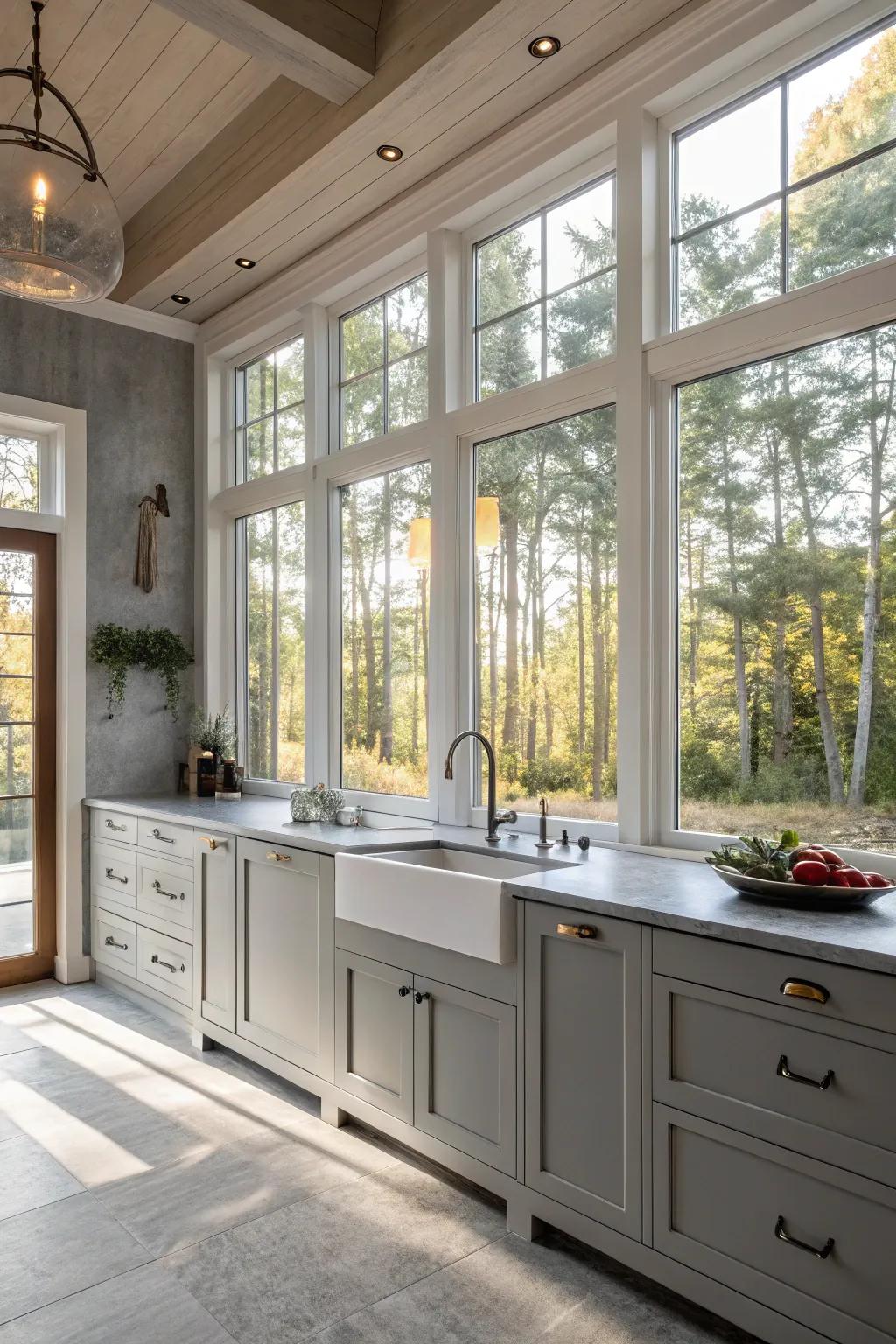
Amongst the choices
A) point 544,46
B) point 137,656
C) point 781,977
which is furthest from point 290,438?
point 781,977

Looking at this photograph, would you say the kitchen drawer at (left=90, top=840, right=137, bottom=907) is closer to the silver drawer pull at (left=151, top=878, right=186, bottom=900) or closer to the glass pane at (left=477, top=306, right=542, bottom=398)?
the silver drawer pull at (left=151, top=878, right=186, bottom=900)

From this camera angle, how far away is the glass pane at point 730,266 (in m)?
2.60

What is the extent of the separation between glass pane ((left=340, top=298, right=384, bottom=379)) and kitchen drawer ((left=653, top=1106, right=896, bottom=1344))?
3.18 m

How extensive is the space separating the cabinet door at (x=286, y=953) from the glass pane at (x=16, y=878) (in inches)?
60.7

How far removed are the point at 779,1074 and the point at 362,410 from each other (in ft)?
10.3

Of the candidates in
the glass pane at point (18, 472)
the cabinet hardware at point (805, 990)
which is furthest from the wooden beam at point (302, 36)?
the cabinet hardware at point (805, 990)

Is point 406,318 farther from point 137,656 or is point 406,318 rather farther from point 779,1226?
point 779,1226

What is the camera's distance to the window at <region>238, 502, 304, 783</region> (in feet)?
14.5

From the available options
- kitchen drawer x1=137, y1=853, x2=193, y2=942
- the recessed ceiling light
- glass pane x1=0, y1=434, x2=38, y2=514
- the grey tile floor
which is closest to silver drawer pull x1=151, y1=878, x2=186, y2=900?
kitchen drawer x1=137, y1=853, x2=193, y2=942

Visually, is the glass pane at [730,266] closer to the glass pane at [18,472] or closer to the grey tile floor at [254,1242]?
the grey tile floor at [254,1242]

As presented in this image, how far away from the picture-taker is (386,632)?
12.9 ft

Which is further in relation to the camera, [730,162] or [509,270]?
[509,270]

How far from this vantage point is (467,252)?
3590 millimetres

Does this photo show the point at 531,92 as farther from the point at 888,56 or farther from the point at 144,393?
the point at 144,393
